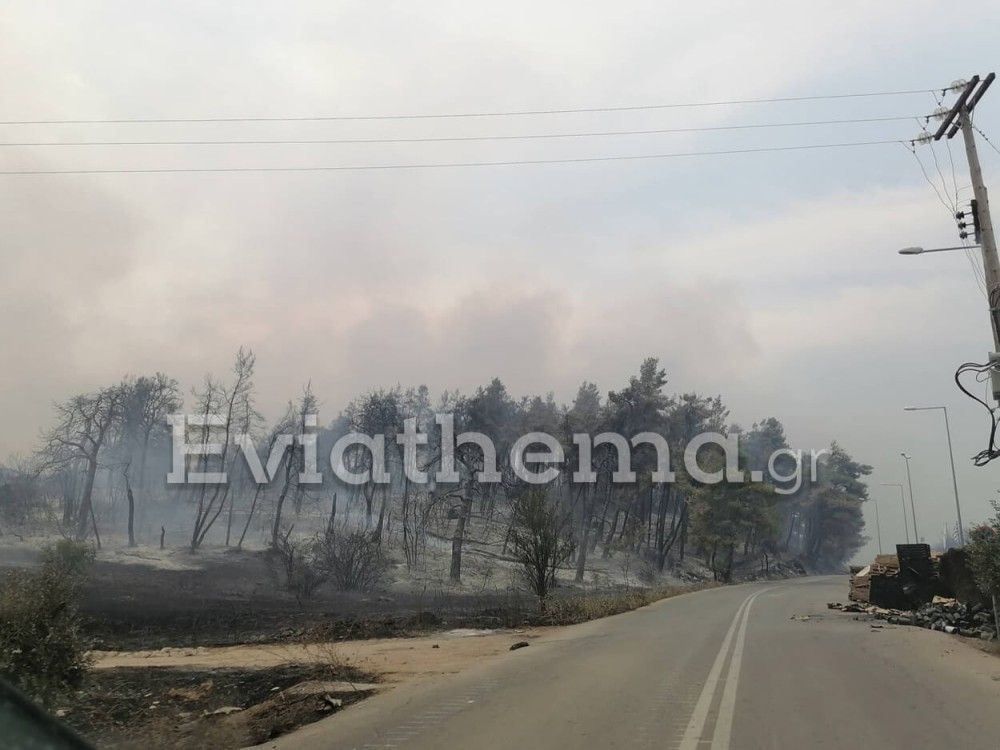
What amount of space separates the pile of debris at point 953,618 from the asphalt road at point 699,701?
224 cm

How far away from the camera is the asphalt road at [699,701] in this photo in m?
7.47

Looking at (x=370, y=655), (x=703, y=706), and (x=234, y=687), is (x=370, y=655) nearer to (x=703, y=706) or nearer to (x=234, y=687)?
(x=234, y=687)

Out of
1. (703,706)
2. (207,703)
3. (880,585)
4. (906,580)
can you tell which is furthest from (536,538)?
(703,706)

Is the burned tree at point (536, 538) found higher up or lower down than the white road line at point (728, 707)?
higher up

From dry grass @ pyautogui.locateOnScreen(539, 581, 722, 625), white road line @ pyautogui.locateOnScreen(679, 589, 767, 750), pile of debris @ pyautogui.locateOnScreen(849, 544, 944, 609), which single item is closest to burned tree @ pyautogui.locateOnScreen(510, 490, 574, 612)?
dry grass @ pyautogui.locateOnScreen(539, 581, 722, 625)

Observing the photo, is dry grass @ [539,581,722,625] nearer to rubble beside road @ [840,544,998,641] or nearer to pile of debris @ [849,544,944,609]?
rubble beside road @ [840,544,998,641]

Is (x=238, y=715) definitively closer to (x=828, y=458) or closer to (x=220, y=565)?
(x=220, y=565)

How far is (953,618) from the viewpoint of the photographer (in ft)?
64.7

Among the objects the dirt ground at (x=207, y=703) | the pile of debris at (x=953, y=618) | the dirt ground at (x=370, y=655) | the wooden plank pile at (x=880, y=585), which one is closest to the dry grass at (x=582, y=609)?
the dirt ground at (x=370, y=655)

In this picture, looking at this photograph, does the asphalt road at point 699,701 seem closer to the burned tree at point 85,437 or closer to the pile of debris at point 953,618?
the pile of debris at point 953,618

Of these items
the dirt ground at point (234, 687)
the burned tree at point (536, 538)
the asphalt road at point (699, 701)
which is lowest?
the dirt ground at point (234, 687)

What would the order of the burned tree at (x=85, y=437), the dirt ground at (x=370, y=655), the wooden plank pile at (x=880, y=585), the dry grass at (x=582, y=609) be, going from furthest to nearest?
the burned tree at (x=85, y=437) < the wooden plank pile at (x=880, y=585) < the dry grass at (x=582, y=609) < the dirt ground at (x=370, y=655)

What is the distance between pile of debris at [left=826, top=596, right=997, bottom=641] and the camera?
59.0 feet

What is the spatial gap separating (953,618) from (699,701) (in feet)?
47.7
